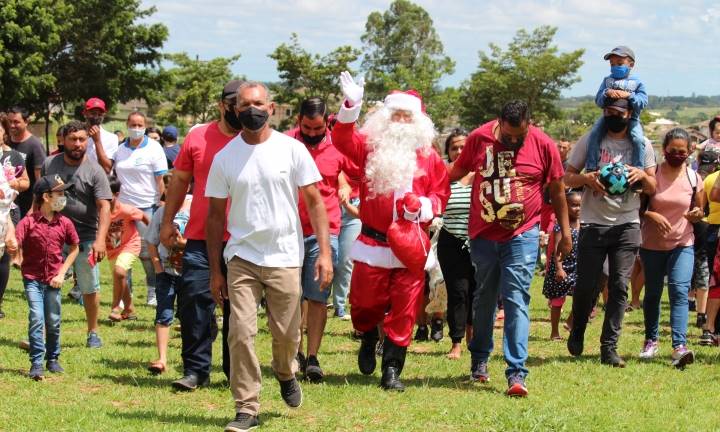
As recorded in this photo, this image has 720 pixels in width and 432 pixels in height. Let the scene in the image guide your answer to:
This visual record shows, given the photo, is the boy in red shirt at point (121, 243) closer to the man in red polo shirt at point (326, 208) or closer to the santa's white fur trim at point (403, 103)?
the man in red polo shirt at point (326, 208)

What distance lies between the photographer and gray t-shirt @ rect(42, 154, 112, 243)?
9.08m

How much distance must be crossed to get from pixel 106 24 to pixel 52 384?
4846cm

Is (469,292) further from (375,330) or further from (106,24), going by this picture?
(106,24)

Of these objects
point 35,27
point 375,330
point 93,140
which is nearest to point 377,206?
point 375,330

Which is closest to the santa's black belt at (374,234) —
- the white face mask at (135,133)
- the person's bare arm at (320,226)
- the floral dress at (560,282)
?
the person's bare arm at (320,226)

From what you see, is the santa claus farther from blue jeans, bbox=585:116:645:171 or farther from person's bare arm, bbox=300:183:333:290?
blue jeans, bbox=585:116:645:171

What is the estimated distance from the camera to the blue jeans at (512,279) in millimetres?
7270

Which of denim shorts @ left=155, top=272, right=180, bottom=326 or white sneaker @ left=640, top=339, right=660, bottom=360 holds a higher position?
denim shorts @ left=155, top=272, right=180, bottom=326

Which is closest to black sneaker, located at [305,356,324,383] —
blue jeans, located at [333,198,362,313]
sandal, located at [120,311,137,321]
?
blue jeans, located at [333,198,362,313]

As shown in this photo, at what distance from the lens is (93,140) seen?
41.7 ft

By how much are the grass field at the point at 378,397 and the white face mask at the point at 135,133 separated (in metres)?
3.59

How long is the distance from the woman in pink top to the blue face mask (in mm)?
1117

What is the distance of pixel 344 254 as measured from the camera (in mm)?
11398

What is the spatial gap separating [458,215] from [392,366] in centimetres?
218
